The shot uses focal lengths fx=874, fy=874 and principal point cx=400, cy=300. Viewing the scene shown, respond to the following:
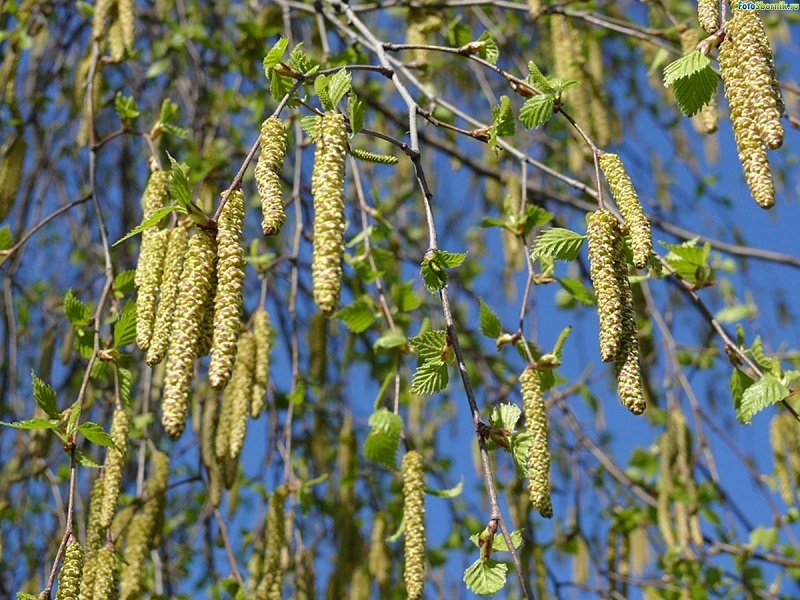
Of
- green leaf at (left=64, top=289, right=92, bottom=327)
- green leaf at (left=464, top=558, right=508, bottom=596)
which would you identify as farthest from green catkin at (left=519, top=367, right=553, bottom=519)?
green leaf at (left=64, top=289, right=92, bottom=327)

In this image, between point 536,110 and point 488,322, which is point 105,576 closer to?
point 488,322

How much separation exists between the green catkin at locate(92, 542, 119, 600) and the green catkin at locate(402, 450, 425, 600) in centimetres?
52

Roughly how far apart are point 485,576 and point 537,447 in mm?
229

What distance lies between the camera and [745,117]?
1302mm

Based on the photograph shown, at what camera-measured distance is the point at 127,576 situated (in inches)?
72.6

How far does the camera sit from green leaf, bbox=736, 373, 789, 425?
1574 millimetres

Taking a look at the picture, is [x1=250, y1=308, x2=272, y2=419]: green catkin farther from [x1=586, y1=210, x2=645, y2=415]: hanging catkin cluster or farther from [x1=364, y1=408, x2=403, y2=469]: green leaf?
[x1=586, y1=210, x2=645, y2=415]: hanging catkin cluster

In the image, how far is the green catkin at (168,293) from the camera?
1303 millimetres

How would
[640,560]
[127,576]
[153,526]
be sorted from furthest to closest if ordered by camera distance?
[640,560] → [153,526] → [127,576]

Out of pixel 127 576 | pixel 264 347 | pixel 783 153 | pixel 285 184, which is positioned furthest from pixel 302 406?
pixel 783 153

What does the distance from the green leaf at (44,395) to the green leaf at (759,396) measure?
1.27 metres

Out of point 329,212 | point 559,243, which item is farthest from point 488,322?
point 329,212

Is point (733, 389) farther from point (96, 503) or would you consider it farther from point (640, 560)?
point (640, 560)

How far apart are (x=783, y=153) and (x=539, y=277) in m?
3.87
